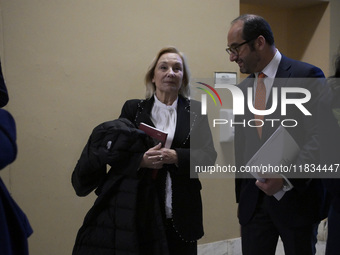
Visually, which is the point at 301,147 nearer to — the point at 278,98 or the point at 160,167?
the point at 278,98

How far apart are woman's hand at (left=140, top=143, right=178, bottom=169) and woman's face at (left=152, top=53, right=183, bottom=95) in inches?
16.7

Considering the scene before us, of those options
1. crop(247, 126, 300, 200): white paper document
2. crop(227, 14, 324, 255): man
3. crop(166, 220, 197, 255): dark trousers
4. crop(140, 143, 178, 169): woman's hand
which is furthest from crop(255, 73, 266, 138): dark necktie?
crop(166, 220, 197, 255): dark trousers

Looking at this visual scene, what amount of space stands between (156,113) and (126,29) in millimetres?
1138

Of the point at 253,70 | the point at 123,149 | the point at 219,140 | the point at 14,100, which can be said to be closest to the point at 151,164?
the point at 123,149

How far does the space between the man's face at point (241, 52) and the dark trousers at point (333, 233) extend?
3.33 feet

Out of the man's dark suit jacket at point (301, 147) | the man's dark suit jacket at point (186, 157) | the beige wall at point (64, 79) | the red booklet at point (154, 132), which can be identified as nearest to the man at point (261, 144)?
the man's dark suit jacket at point (301, 147)

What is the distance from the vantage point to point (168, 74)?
246 cm

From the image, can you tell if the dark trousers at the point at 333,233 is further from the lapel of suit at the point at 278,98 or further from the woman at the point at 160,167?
the woman at the point at 160,167

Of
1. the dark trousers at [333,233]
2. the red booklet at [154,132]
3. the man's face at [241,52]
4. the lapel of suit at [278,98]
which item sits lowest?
the dark trousers at [333,233]

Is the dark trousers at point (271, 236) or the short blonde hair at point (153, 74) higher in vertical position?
the short blonde hair at point (153, 74)

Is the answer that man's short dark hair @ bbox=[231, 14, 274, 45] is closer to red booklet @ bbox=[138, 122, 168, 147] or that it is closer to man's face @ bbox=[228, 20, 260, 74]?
man's face @ bbox=[228, 20, 260, 74]

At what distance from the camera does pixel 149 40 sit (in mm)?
3369

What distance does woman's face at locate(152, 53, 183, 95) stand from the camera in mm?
2459

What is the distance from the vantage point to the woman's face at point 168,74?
2459mm
